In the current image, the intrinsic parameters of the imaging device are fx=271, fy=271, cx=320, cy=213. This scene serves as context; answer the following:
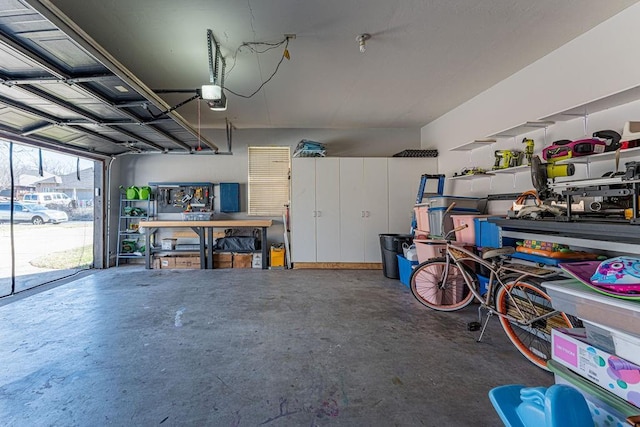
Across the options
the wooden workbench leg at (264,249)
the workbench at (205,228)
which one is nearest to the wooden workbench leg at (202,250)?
the workbench at (205,228)

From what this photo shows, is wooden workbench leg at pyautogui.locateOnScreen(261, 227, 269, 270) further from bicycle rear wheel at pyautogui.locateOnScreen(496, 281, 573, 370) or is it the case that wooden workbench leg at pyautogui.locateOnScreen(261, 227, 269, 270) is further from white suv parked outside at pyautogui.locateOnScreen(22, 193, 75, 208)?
bicycle rear wheel at pyautogui.locateOnScreen(496, 281, 573, 370)

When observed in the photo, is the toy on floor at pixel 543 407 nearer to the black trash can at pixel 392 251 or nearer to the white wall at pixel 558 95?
the white wall at pixel 558 95

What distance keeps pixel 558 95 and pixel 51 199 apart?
25.0 ft

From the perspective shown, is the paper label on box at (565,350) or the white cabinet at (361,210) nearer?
the paper label on box at (565,350)

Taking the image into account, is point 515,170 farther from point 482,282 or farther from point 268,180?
point 268,180

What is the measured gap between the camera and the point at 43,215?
182 inches

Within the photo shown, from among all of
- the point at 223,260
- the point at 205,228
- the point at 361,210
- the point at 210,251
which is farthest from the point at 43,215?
the point at 361,210

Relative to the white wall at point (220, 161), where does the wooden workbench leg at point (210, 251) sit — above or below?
below

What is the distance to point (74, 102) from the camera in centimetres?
316

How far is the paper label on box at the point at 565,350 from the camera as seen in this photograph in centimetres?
142

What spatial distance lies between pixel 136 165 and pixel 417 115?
6.08 m

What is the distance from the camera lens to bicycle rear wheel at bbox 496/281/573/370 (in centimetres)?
210

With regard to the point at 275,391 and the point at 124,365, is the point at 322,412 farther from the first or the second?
the point at 124,365

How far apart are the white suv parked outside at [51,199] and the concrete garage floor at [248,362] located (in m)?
1.69
